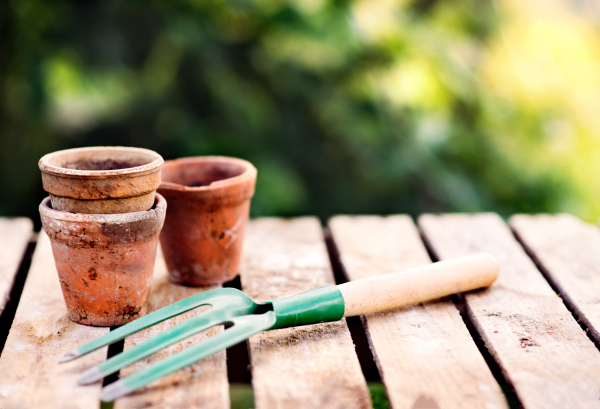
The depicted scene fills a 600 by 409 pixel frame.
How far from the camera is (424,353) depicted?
911mm

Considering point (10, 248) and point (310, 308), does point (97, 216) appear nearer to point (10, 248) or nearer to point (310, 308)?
point (310, 308)

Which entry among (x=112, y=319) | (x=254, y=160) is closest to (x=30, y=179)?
(x=254, y=160)

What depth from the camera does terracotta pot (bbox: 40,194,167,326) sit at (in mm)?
919

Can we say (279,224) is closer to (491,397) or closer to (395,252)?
(395,252)

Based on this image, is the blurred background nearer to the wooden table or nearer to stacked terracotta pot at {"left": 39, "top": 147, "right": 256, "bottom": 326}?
the wooden table

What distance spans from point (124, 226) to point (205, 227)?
230mm

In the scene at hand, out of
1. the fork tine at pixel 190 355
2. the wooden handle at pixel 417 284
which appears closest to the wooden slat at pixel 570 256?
the wooden handle at pixel 417 284

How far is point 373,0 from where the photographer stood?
240 cm

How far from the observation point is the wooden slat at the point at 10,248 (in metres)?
1.15

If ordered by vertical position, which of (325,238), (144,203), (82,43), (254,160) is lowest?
(254,160)

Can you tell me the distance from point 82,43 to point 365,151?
135 cm

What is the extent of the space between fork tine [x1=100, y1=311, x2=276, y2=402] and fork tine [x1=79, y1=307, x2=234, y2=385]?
28 mm

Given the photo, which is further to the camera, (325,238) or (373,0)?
(373,0)

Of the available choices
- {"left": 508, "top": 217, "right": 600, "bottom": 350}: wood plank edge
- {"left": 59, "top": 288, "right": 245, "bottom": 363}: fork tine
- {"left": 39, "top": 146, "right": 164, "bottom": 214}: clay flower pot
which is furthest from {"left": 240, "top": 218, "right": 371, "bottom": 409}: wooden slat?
{"left": 508, "top": 217, "right": 600, "bottom": 350}: wood plank edge
